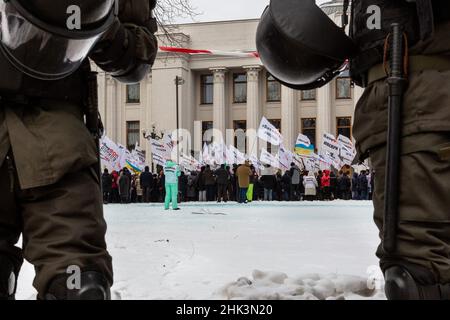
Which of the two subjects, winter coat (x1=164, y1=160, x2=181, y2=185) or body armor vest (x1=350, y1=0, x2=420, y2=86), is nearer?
body armor vest (x1=350, y1=0, x2=420, y2=86)

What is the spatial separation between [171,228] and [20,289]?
5.41m

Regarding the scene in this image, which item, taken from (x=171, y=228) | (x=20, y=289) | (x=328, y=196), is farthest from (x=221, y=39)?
(x=20, y=289)

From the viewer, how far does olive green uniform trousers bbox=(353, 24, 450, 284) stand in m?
1.78

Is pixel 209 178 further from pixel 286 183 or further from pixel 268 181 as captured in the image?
pixel 286 183

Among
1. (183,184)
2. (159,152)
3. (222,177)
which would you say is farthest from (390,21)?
(159,152)

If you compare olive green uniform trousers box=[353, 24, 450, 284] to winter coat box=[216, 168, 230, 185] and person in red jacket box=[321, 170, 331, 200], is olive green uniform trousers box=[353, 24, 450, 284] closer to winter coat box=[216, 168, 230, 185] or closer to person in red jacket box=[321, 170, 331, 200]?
winter coat box=[216, 168, 230, 185]

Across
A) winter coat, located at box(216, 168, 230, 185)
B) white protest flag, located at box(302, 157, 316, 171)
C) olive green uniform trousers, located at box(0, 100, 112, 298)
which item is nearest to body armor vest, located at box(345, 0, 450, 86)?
olive green uniform trousers, located at box(0, 100, 112, 298)

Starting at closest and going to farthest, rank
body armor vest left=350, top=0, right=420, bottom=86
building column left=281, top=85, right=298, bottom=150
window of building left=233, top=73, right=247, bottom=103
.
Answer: body armor vest left=350, top=0, right=420, bottom=86
building column left=281, top=85, right=298, bottom=150
window of building left=233, top=73, right=247, bottom=103

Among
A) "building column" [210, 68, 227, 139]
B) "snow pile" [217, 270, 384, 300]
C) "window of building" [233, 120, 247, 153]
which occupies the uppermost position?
"building column" [210, 68, 227, 139]

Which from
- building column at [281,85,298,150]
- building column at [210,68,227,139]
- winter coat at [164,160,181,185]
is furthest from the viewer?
building column at [210,68,227,139]

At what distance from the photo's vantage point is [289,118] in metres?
44.2

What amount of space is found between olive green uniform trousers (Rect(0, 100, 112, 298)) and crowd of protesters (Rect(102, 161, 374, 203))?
1958 centimetres

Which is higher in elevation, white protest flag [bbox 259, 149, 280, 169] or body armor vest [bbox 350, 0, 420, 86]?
white protest flag [bbox 259, 149, 280, 169]
